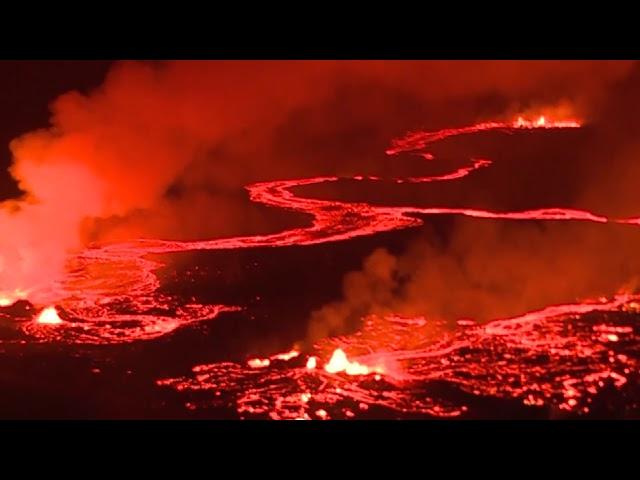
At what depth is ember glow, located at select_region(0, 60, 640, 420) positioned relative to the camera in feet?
18.8

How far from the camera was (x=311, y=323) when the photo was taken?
6777mm

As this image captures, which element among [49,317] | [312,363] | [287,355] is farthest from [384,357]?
[49,317]

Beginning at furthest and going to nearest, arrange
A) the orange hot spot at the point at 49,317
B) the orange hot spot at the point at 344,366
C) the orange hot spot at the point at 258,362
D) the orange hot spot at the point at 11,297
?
1. the orange hot spot at the point at 11,297
2. the orange hot spot at the point at 49,317
3. the orange hot spot at the point at 258,362
4. the orange hot spot at the point at 344,366

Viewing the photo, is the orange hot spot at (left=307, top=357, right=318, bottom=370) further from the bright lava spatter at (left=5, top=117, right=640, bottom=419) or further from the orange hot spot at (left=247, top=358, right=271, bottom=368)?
the orange hot spot at (left=247, top=358, right=271, bottom=368)

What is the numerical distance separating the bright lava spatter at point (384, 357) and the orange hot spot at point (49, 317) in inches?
2.4

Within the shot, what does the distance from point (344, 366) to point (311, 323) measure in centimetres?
76

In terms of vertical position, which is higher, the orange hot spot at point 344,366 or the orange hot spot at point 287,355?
the orange hot spot at point 287,355

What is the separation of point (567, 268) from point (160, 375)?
3.62m

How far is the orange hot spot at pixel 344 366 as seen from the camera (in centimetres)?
605

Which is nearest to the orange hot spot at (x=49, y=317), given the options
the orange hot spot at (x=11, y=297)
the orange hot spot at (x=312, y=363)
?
the orange hot spot at (x=11, y=297)

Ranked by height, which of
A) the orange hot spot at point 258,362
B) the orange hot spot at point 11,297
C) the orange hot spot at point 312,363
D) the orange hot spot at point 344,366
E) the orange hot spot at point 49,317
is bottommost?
the orange hot spot at point 344,366

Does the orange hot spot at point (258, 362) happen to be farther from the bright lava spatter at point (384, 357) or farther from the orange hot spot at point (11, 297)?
the orange hot spot at point (11, 297)

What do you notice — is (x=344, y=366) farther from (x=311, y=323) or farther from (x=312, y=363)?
(x=311, y=323)

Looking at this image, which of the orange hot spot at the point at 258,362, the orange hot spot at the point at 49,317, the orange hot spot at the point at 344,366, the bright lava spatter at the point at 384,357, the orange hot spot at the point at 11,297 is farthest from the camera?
the orange hot spot at the point at 11,297
